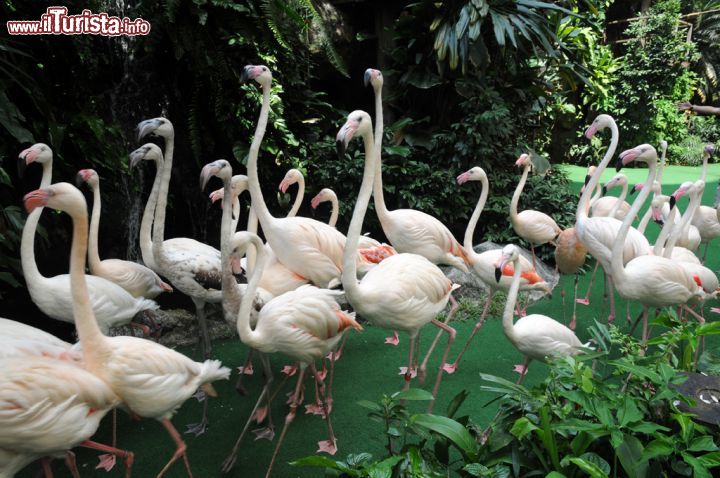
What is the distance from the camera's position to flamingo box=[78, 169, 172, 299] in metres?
3.48

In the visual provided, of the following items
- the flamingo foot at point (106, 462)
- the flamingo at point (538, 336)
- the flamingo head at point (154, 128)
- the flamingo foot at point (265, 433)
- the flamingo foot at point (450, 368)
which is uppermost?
the flamingo head at point (154, 128)

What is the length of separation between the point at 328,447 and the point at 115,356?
4.29 ft

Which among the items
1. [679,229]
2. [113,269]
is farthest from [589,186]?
[113,269]

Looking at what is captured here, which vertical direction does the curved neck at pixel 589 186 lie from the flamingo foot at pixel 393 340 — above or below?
above

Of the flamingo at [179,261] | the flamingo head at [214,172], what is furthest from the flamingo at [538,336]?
the flamingo at [179,261]

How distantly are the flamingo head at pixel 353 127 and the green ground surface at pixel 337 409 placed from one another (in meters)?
1.69

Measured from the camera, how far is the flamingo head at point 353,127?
2.78 meters

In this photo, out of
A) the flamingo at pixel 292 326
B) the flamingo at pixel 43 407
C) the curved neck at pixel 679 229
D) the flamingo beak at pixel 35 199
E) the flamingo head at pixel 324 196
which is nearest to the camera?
the flamingo at pixel 43 407

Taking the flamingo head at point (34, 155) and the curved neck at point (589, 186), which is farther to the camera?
the curved neck at point (589, 186)

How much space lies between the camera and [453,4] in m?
6.55

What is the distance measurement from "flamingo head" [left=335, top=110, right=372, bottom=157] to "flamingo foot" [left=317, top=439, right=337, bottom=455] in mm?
1679

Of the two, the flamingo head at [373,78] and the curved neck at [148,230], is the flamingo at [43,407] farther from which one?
the flamingo head at [373,78]

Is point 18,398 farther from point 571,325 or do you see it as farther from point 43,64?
point 571,325

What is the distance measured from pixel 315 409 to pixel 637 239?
307cm
